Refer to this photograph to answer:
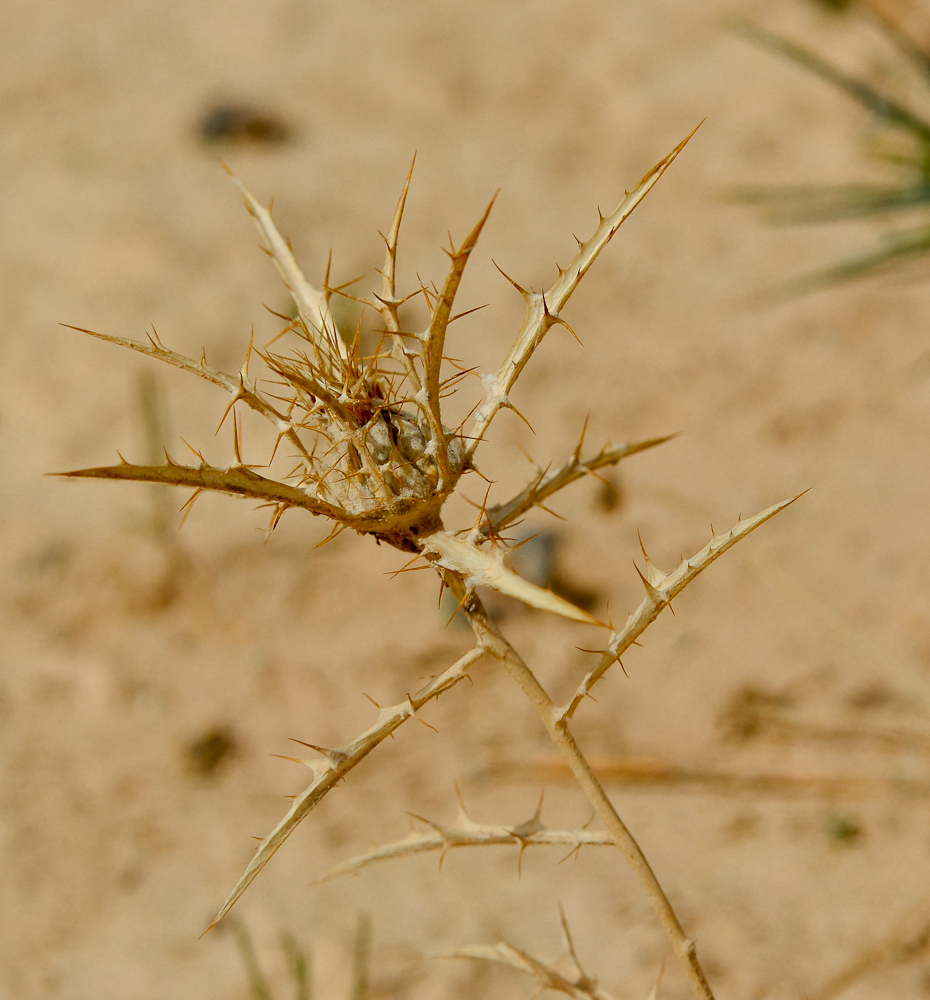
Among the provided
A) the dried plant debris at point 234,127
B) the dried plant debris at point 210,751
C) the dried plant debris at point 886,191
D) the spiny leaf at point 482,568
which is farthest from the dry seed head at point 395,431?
the dried plant debris at point 234,127

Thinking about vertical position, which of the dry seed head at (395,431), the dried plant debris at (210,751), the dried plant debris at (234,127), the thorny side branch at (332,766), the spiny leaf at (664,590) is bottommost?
the thorny side branch at (332,766)

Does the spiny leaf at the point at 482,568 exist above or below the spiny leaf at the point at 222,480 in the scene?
below

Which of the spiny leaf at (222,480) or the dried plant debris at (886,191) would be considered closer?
the spiny leaf at (222,480)

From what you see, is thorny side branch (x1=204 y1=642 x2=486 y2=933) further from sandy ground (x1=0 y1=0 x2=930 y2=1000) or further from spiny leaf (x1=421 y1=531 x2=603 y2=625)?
sandy ground (x1=0 y1=0 x2=930 y2=1000)

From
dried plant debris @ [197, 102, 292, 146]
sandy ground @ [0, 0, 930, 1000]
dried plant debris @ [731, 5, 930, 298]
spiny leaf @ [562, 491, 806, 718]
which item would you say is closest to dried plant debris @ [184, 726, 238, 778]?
sandy ground @ [0, 0, 930, 1000]

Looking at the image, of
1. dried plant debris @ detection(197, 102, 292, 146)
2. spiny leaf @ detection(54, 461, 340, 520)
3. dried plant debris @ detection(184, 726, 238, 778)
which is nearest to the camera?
spiny leaf @ detection(54, 461, 340, 520)

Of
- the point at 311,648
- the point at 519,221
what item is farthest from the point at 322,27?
the point at 311,648

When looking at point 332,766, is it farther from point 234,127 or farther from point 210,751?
point 234,127

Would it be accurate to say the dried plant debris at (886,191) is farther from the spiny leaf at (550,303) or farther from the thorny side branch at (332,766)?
the thorny side branch at (332,766)
